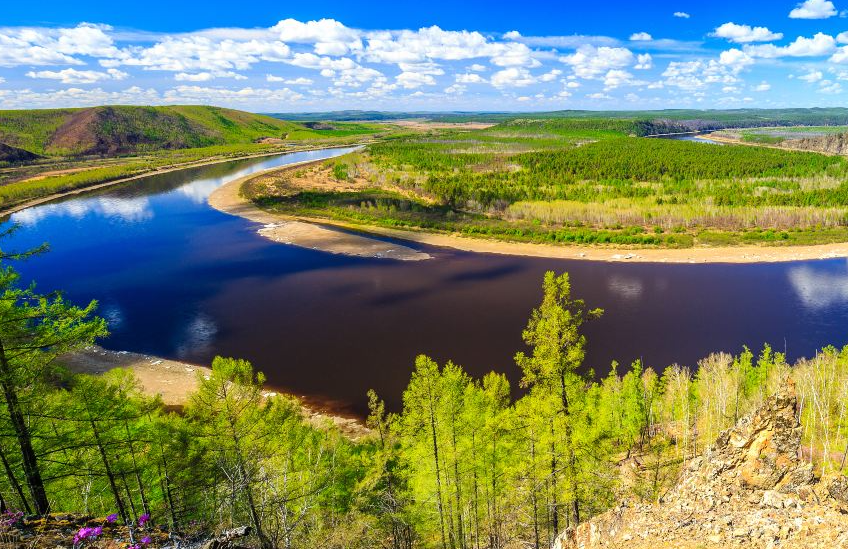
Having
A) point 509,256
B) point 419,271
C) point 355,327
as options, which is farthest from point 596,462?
point 509,256

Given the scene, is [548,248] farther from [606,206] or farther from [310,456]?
[310,456]

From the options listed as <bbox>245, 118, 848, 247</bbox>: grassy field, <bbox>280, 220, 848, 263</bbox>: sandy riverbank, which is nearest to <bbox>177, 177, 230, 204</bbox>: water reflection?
<bbox>245, 118, 848, 247</bbox>: grassy field

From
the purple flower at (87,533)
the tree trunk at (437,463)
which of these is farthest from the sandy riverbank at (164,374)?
the purple flower at (87,533)

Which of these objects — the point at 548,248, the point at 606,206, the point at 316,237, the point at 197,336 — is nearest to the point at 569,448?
the point at 197,336

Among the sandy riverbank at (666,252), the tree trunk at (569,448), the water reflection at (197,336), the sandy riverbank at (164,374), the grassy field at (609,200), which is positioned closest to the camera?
the tree trunk at (569,448)

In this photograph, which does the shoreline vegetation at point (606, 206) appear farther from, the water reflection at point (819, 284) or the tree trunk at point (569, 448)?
the tree trunk at point (569, 448)

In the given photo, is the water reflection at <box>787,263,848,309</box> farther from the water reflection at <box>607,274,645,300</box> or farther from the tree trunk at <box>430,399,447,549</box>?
the tree trunk at <box>430,399,447,549</box>
